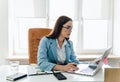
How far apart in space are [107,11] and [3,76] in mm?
2657

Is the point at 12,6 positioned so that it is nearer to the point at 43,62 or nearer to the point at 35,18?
the point at 35,18

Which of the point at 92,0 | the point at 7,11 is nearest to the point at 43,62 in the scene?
the point at 7,11

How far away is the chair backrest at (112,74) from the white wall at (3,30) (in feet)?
7.73

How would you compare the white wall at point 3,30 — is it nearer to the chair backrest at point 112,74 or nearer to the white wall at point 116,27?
the white wall at point 116,27

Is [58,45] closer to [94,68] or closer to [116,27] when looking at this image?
[94,68]

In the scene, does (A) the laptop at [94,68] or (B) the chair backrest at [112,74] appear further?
(A) the laptop at [94,68]

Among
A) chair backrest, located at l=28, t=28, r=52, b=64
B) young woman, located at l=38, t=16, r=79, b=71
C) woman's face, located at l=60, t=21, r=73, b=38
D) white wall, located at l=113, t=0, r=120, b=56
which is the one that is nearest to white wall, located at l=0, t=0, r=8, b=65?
chair backrest, located at l=28, t=28, r=52, b=64

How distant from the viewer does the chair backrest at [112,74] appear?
1646mm

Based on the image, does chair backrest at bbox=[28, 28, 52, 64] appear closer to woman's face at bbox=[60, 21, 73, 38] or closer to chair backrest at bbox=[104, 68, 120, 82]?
woman's face at bbox=[60, 21, 73, 38]

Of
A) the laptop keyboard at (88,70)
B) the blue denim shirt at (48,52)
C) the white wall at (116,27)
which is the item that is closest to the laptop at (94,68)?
the laptop keyboard at (88,70)

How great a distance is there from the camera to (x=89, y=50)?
13.7ft

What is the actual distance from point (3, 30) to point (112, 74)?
2405mm

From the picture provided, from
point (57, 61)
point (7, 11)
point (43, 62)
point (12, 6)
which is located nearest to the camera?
point (43, 62)

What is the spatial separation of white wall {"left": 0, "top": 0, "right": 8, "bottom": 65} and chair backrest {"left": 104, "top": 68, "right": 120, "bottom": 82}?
7.73 feet
